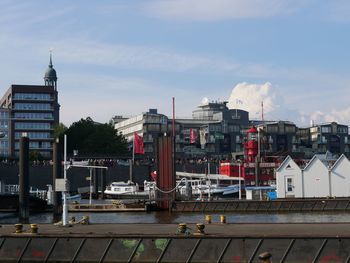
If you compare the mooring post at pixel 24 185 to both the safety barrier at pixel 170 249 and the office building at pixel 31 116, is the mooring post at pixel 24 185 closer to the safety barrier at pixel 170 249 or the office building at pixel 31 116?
the safety barrier at pixel 170 249

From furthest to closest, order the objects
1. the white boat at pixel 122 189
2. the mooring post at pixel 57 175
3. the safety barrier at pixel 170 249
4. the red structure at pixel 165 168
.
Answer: the white boat at pixel 122 189
the red structure at pixel 165 168
the mooring post at pixel 57 175
the safety barrier at pixel 170 249

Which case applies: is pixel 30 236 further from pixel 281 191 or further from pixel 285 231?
pixel 281 191

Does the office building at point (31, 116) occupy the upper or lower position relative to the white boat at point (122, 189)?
upper

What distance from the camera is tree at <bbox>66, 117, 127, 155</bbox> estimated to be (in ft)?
597

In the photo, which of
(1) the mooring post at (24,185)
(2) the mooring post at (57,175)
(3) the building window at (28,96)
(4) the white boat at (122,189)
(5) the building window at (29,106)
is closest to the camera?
(1) the mooring post at (24,185)

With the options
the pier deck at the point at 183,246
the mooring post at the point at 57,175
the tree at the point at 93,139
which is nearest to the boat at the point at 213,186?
the mooring post at the point at 57,175

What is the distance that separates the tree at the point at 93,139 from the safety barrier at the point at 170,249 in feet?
498

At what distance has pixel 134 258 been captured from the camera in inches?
1012

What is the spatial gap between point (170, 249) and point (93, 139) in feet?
523

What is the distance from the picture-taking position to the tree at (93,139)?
182 m

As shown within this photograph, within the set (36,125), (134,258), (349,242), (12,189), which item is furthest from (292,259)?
(36,125)

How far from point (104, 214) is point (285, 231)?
1659 inches

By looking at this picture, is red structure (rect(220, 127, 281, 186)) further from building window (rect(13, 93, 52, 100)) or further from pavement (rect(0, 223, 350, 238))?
pavement (rect(0, 223, 350, 238))

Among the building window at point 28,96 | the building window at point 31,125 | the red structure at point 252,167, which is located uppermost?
the building window at point 28,96
